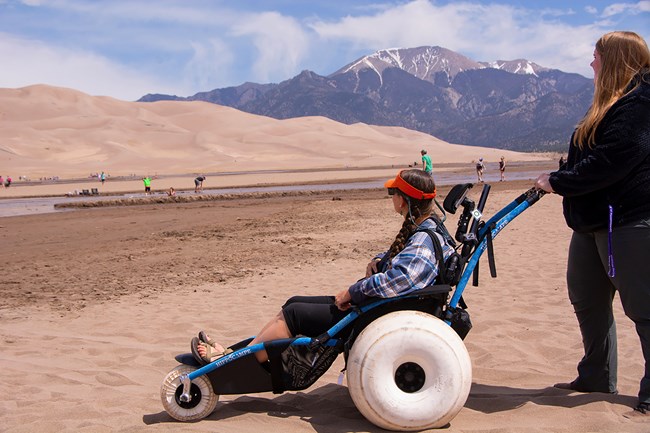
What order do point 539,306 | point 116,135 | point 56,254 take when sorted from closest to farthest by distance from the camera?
point 539,306 < point 56,254 < point 116,135

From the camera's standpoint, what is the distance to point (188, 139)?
117m

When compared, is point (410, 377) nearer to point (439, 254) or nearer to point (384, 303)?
point (384, 303)

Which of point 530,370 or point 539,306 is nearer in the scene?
point 530,370

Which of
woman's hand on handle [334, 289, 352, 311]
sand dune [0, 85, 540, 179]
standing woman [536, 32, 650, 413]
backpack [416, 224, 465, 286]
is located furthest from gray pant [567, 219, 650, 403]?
sand dune [0, 85, 540, 179]

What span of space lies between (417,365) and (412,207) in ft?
3.42

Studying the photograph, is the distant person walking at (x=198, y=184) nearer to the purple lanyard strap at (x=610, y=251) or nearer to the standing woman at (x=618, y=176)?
the standing woman at (x=618, y=176)

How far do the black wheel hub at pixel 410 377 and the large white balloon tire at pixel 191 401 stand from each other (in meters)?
1.27

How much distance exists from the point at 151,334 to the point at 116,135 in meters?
114

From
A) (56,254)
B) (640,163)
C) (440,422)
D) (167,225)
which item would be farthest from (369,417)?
(167,225)

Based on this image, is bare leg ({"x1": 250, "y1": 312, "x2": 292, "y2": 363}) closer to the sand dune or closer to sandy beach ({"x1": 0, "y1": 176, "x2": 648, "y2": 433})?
sandy beach ({"x1": 0, "y1": 176, "x2": 648, "y2": 433})

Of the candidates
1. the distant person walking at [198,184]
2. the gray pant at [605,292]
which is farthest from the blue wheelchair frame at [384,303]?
the distant person walking at [198,184]

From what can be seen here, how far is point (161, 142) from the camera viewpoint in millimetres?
112688

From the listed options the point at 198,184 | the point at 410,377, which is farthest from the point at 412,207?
the point at 198,184

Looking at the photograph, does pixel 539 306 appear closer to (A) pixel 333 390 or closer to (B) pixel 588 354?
(B) pixel 588 354
